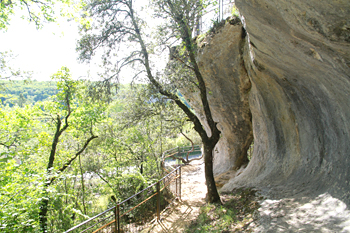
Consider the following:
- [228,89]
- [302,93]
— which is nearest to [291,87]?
[302,93]

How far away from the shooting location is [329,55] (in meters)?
3.76

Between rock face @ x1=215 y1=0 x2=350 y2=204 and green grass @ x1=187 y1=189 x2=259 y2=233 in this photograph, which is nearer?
rock face @ x1=215 y1=0 x2=350 y2=204

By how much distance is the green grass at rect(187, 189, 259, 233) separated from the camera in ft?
17.5

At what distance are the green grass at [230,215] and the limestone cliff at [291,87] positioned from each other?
2.35 ft

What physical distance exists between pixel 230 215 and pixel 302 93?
3.98 metres

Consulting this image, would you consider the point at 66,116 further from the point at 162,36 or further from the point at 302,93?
the point at 302,93

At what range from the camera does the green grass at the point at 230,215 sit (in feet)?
17.5

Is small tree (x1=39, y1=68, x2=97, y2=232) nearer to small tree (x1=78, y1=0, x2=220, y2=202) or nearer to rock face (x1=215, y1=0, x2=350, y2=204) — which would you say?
small tree (x1=78, y1=0, x2=220, y2=202)

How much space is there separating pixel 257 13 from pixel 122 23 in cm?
545

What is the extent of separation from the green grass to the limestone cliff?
71 centimetres

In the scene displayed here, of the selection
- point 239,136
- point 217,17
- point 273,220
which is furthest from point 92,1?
point 239,136

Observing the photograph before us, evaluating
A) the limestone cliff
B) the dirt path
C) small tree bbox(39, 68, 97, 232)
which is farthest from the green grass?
small tree bbox(39, 68, 97, 232)

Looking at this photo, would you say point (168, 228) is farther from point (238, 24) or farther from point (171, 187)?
point (238, 24)

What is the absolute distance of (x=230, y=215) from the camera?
5.92 metres
